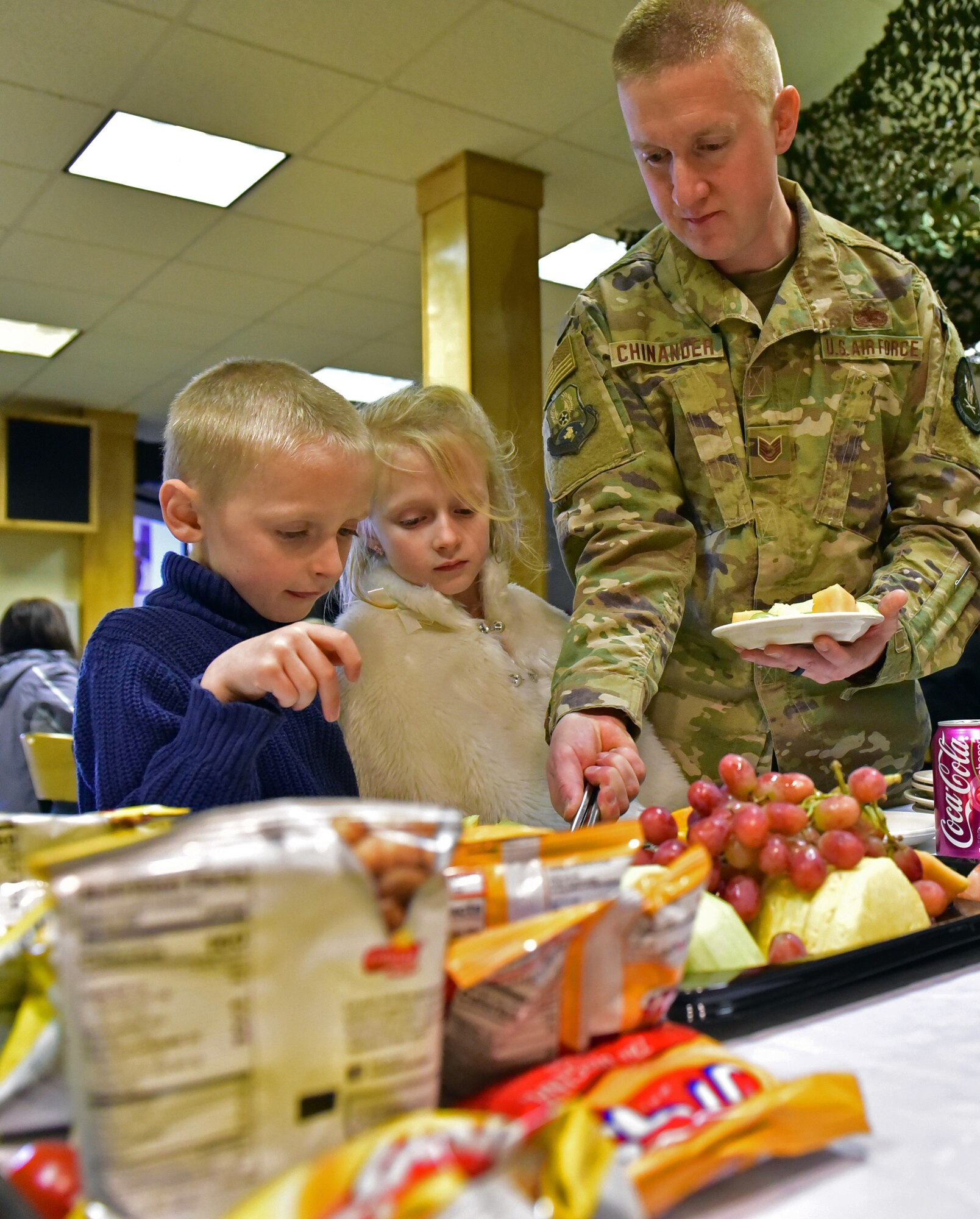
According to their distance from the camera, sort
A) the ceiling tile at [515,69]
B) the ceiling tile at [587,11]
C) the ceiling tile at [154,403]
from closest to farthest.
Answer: the ceiling tile at [587,11]
the ceiling tile at [515,69]
the ceiling tile at [154,403]

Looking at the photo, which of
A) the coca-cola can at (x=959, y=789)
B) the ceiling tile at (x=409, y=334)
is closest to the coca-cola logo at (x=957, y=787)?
the coca-cola can at (x=959, y=789)

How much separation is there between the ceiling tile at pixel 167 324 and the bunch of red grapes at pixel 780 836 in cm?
605

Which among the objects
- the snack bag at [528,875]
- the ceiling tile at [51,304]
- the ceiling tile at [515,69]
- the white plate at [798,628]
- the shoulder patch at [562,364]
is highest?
the ceiling tile at [515,69]

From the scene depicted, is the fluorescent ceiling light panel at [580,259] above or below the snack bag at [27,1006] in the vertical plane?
above

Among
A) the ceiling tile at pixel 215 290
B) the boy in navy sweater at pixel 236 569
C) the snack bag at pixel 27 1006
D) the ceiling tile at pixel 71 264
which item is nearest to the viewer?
the snack bag at pixel 27 1006

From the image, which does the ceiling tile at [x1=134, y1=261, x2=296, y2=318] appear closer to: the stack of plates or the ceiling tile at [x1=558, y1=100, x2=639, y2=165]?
the ceiling tile at [x1=558, y1=100, x2=639, y2=165]

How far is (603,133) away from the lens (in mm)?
4445

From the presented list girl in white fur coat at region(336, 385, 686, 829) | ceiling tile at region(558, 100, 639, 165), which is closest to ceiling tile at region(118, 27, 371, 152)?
ceiling tile at region(558, 100, 639, 165)

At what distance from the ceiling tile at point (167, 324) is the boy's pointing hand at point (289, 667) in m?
5.70

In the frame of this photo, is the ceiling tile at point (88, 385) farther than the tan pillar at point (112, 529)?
No

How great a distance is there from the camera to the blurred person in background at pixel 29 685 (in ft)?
14.1

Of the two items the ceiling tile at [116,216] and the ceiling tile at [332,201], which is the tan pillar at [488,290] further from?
the ceiling tile at [116,216]

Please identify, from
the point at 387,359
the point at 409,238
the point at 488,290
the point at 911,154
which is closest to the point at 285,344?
the point at 387,359

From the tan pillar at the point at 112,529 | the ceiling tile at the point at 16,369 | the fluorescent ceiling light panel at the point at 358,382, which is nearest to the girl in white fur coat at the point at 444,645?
the fluorescent ceiling light panel at the point at 358,382
